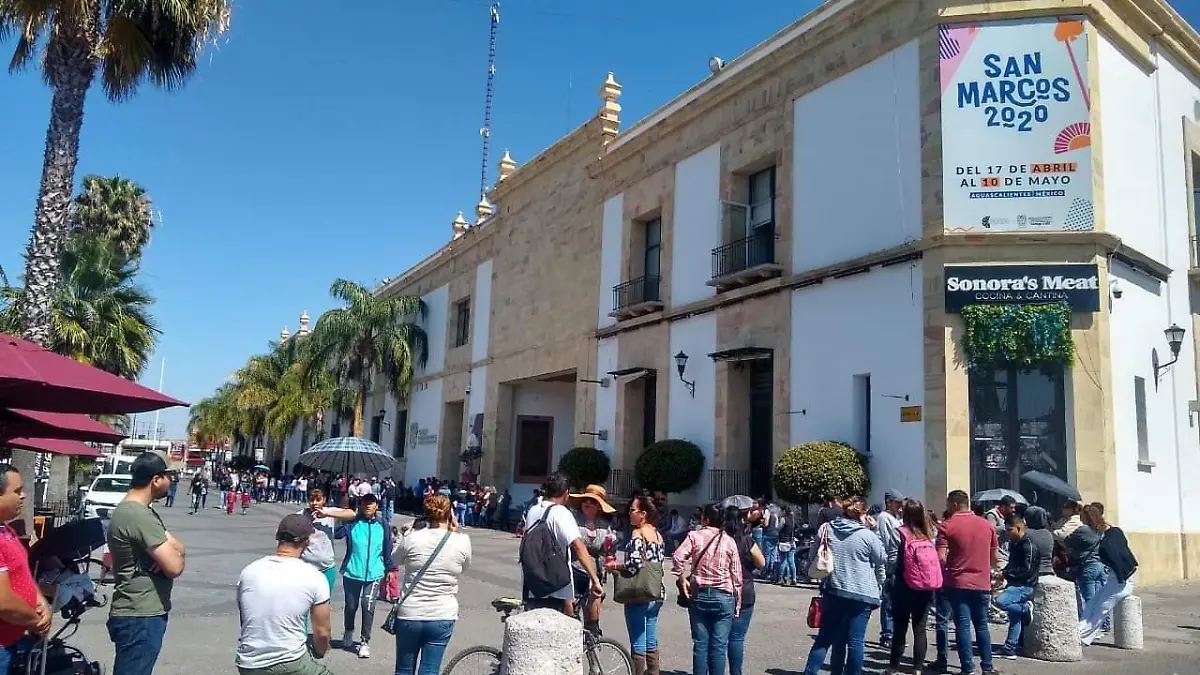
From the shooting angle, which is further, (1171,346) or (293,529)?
(1171,346)

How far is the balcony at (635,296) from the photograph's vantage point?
75.7 ft

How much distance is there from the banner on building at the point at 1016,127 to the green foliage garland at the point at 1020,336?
1.43 meters

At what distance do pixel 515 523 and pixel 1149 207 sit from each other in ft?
60.3

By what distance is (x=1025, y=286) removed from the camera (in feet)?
49.2

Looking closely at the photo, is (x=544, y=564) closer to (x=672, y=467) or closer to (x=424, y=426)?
(x=672, y=467)

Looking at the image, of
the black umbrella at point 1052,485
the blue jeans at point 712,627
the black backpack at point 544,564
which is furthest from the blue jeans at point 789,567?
the black backpack at point 544,564

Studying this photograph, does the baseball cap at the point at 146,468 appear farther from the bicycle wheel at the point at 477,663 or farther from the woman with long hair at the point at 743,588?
the woman with long hair at the point at 743,588

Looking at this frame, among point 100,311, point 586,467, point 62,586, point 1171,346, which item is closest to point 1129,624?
point 1171,346

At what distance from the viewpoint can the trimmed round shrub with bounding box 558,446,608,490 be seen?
75.5ft

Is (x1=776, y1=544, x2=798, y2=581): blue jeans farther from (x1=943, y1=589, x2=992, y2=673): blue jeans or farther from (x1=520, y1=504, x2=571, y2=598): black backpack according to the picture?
(x1=520, y1=504, x2=571, y2=598): black backpack

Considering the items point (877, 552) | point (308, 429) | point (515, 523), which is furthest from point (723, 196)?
point (308, 429)

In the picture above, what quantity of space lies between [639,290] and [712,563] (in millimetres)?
16815

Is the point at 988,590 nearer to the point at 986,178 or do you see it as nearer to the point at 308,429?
the point at 986,178

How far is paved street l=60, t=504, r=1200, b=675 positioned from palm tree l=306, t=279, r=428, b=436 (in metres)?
19.6
